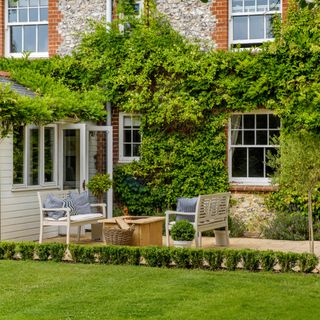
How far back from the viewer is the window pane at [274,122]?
17.0 m

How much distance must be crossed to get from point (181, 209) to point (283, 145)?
2657 millimetres

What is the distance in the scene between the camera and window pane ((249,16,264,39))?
680 inches

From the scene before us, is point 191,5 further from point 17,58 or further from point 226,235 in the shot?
point 226,235

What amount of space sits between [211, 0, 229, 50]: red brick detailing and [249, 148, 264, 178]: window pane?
2411 millimetres

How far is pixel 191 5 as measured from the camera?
693 inches

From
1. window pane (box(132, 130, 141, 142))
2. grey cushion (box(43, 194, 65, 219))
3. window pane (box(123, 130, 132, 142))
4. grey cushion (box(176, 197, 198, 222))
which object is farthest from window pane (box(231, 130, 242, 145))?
grey cushion (box(43, 194, 65, 219))

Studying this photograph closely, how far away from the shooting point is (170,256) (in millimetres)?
11461

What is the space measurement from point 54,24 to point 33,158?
4.47 m

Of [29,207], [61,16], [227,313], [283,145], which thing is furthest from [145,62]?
[227,313]

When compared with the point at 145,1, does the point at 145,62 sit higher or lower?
lower

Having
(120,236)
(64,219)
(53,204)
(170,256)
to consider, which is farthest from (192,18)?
(170,256)

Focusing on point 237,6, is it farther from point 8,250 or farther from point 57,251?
point 8,250

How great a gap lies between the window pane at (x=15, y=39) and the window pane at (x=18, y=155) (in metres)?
4.58

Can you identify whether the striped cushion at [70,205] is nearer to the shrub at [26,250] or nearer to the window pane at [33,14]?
the shrub at [26,250]
